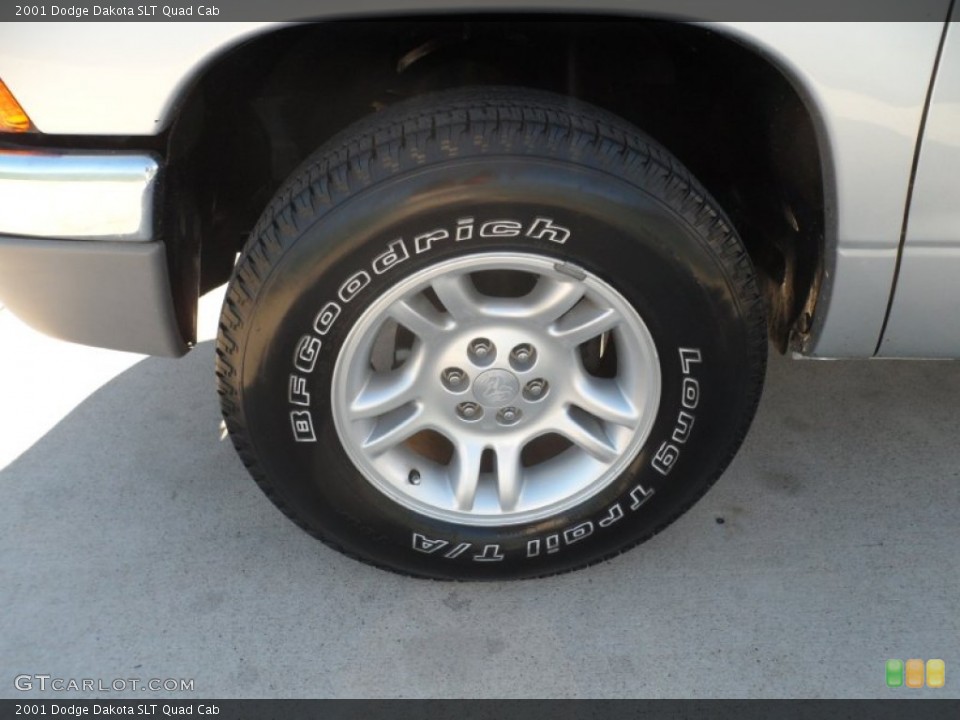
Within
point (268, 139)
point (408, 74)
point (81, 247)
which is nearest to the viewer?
point (81, 247)

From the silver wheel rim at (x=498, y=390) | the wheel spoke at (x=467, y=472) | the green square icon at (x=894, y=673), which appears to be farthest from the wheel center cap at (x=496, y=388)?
the green square icon at (x=894, y=673)

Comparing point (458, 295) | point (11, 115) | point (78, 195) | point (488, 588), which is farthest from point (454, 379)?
point (11, 115)

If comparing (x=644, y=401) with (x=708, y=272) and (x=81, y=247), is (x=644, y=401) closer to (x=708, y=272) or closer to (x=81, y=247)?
(x=708, y=272)

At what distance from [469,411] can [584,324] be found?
33cm

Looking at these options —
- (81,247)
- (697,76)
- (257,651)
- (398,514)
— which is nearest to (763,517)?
(398,514)

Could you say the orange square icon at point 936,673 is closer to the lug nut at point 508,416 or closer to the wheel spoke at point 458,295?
the lug nut at point 508,416

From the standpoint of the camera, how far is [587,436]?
6.58 ft

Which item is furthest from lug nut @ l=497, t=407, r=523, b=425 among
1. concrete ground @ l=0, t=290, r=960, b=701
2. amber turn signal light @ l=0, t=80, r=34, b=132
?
amber turn signal light @ l=0, t=80, r=34, b=132

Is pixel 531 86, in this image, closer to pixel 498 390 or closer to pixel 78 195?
pixel 498 390

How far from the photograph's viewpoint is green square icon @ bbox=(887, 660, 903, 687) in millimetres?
1894

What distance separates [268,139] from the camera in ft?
7.31

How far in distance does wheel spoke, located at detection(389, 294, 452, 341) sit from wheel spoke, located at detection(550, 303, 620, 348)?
24cm

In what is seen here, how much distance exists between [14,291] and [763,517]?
1823 millimetres

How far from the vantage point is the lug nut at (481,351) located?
1.92 m
